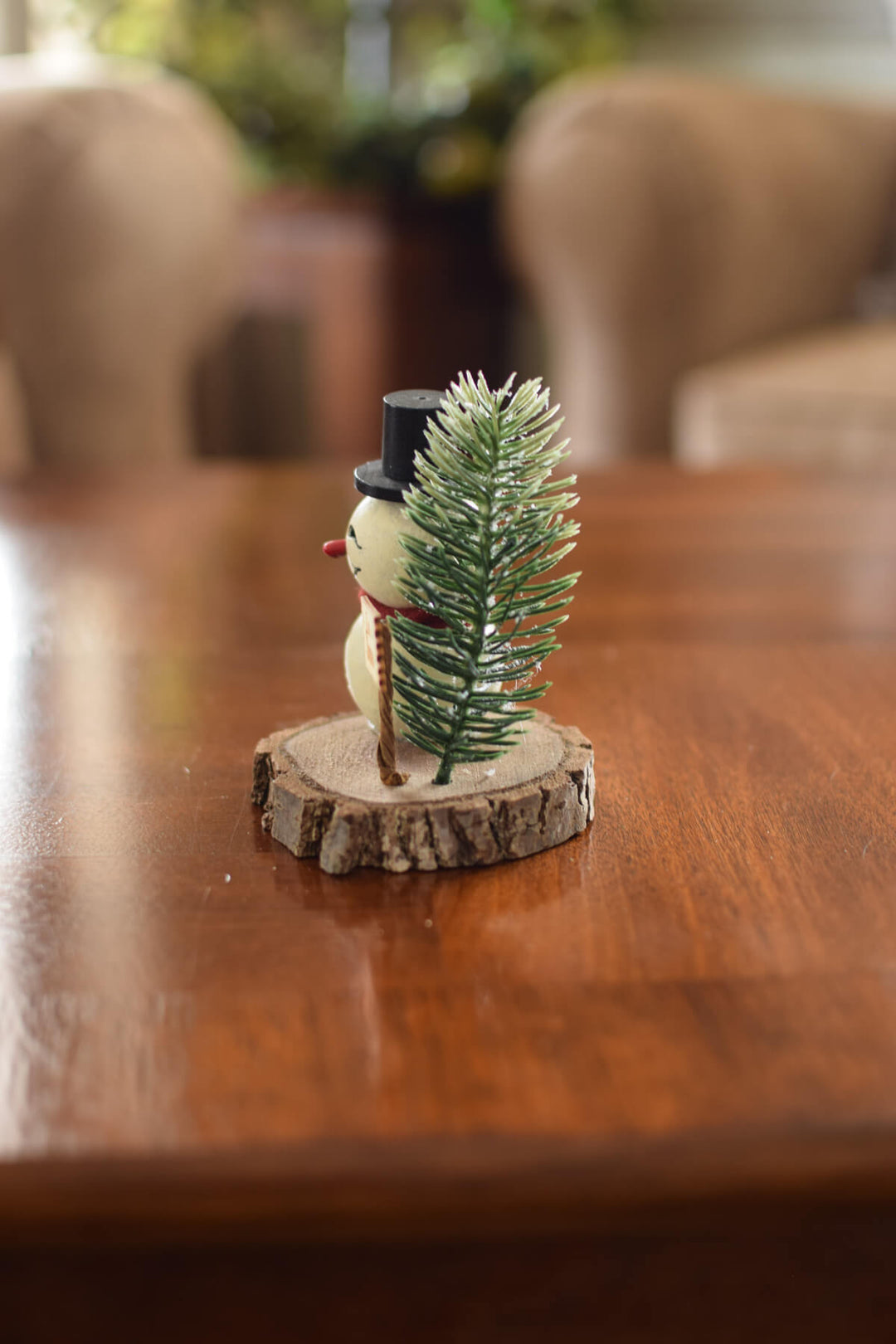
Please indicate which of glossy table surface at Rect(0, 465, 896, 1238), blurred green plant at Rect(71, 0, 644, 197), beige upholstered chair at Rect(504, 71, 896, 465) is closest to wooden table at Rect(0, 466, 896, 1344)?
glossy table surface at Rect(0, 465, 896, 1238)

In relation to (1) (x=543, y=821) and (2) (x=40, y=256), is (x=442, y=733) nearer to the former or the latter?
(1) (x=543, y=821)

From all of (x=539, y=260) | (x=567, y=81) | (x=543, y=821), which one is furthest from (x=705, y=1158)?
(x=567, y=81)

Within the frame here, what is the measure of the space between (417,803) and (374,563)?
0.27 ft

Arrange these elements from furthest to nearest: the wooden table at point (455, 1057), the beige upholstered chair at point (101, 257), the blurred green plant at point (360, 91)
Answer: the blurred green plant at point (360, 91) < the beige upholstered chair at point (101, 257) < the wooden table at point (455, 1057)

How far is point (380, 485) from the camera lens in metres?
0.44

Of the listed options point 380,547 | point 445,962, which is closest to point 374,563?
point 380,547

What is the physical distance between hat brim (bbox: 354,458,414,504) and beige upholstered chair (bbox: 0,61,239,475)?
4.28 feet

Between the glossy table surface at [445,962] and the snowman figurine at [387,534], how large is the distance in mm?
62

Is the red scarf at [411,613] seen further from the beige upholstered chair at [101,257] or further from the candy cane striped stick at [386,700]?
the beige upholstered chair at [101,257]

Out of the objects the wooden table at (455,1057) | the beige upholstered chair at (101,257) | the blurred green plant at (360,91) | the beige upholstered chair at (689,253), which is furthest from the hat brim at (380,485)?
the blurred green plant at (360,91)

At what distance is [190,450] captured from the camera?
1996 mm

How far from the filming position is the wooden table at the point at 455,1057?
0.31m

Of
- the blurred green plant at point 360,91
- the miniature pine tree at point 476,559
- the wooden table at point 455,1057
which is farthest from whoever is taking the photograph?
the blurred green plant at point 360,91

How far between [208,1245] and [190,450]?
1.78m
